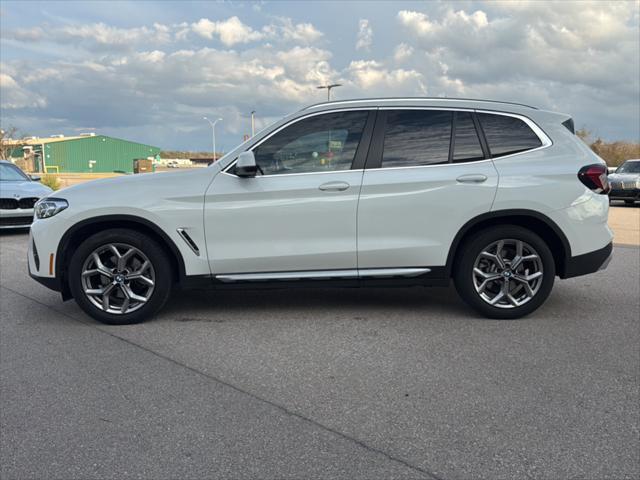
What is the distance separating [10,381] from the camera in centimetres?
367

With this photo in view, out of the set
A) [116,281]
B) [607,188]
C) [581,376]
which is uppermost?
[607,188]

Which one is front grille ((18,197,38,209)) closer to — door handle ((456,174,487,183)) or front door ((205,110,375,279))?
front door ((205,110,375,279))

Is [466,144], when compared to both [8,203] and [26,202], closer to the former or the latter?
[26,202]

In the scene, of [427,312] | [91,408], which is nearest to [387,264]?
[427,312]

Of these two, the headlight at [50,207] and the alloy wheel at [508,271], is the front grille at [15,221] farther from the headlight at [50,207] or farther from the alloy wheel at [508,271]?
the alloy wheel at [508,271]

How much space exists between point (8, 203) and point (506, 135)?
389 inches

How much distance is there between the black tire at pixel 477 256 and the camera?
488cm

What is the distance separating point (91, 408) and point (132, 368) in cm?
64

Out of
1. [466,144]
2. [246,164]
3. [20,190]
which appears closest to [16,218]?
[20,190]

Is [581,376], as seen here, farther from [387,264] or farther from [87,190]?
[87,190]

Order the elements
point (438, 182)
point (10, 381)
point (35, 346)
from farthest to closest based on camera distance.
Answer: point (438, 182) → point (35, 346) → point (10, 381)

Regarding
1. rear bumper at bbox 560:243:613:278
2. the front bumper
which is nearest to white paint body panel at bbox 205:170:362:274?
rear bumper at bbox 560:243:613:278

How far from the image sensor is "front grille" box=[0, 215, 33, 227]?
11031mm

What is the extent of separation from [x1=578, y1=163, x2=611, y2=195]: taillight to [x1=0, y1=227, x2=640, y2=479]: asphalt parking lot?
120 cm
